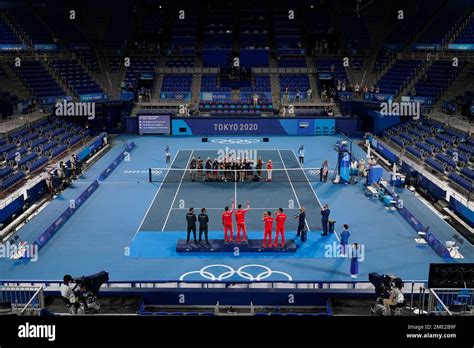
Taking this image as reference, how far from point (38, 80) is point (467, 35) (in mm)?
38224

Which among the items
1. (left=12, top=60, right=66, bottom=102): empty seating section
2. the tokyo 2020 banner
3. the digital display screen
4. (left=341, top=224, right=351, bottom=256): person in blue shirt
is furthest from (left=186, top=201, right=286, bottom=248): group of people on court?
(left=12, top=60, right=66, bottom=102): empty seating section

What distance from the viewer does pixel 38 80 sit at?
4484 centimetres

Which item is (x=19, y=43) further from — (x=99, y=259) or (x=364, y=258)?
(x=364, y=258)

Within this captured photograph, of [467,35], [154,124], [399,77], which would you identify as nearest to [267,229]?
[154,124]

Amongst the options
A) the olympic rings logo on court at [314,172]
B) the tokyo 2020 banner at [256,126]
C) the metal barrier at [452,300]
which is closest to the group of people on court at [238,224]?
the metal barrier at [452,300]

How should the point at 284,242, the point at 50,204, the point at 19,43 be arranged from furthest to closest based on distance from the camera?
1. the point at 19,43
2. the point at 50,204
3. the point at 284,242

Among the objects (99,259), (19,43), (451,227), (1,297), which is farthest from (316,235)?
(19,43)

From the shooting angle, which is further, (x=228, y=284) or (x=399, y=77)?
(x=399, y=77)

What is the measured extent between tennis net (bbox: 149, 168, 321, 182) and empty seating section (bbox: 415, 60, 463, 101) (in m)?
18.2

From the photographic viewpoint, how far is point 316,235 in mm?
20875

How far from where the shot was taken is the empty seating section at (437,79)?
43.2 metres

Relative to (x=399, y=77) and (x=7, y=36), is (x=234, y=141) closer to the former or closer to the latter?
(x=399, y=77)

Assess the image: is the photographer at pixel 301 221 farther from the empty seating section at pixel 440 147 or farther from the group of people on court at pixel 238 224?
the empty seating section at pixel 440 147

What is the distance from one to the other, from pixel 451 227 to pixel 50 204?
18.2 meters
